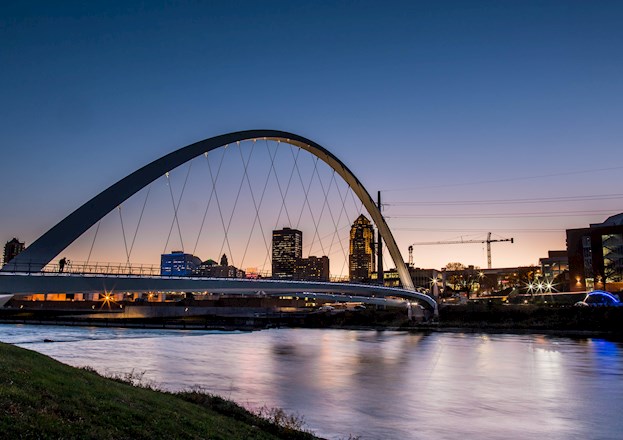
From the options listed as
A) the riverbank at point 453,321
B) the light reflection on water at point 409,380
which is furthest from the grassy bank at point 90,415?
the riverbank at point 453,321

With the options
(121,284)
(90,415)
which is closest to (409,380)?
(121,284)

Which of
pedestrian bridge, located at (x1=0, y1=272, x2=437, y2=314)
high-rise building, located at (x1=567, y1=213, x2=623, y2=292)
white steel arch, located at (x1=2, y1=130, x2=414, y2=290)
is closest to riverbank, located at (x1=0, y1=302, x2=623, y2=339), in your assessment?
high-rise building, located at (x1=567, y1=213, x2=623, y2=292)

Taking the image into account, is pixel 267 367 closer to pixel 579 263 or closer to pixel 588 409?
pixel 588 409

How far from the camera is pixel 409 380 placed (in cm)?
3138

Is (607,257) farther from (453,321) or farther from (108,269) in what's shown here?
(108,269)

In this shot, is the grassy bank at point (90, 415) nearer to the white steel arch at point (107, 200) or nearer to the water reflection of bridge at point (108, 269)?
the water reflection of bridge at point (108, 269)

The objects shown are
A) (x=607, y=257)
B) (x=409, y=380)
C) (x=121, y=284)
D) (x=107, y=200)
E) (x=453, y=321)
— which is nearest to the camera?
(x=409, y=380)

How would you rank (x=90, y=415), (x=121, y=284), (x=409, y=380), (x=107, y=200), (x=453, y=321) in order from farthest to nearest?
1. (x=453, y=321)
2. (x=107, y=200)
3. (x=121, y=284)
4. (x=409, y=380)
5. (x=90, y=415)

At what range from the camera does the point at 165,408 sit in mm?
11938

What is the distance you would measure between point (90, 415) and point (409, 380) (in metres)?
24.9

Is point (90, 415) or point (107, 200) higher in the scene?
point (107, 200)

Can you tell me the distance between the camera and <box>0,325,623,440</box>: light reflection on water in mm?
19234

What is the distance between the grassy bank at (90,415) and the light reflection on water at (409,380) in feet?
19.0

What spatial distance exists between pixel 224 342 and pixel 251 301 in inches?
2584
